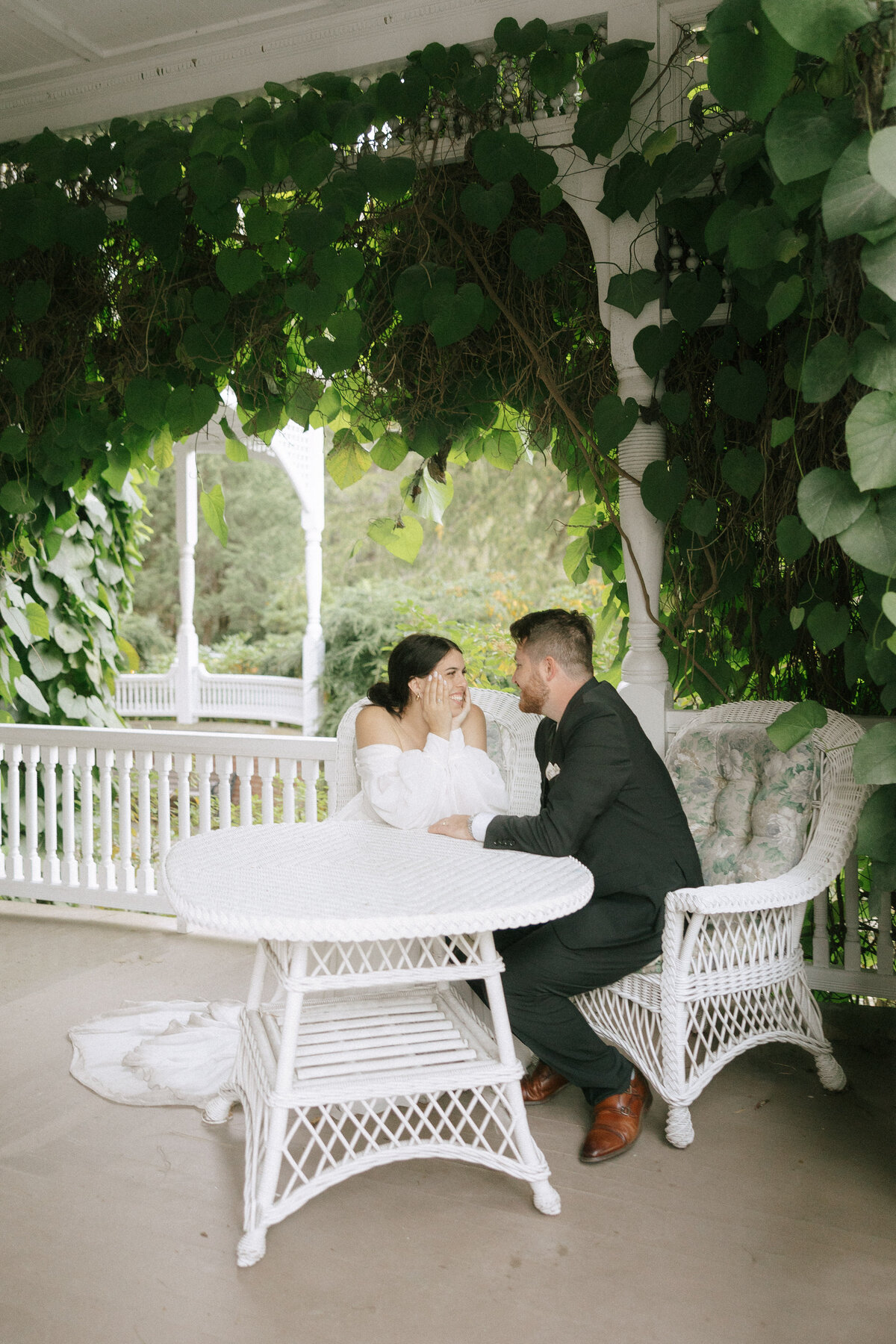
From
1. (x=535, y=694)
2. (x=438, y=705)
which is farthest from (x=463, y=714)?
(x=535, y=694)

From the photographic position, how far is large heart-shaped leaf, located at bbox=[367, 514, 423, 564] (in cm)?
327

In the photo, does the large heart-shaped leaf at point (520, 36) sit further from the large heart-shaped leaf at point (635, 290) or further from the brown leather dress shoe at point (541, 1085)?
the brown leather dress shoe at point (541, 1085)

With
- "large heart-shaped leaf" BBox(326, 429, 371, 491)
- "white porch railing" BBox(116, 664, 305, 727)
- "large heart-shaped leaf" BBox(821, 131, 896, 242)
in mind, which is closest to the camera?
"large heart-shaped leaf" BBox(821, 131, 896, 242)

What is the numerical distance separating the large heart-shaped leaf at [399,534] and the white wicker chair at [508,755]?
0.68m

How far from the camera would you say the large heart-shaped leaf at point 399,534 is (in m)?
3.27

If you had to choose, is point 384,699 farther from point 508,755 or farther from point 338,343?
point 338,343

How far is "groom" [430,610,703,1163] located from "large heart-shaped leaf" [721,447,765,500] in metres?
0.65

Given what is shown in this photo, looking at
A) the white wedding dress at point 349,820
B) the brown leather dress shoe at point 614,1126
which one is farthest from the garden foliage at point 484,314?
the brown leather dress shoe at point 614,1126

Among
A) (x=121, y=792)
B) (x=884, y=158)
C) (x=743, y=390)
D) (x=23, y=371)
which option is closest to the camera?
(x=884, y=158)

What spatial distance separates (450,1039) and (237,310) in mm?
2330

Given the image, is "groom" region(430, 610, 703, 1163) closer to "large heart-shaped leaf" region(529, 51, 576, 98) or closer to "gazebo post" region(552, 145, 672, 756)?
Result: "gazebo post" region(552, 145, 672, 756)

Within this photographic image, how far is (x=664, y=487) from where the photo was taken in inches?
103

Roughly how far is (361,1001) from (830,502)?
1.44 metres

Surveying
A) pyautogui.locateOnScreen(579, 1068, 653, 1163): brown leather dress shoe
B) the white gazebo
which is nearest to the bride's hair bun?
pyautogui.locateOnScreen(579, 1068, 653, 1163): brown leather dress shoe
